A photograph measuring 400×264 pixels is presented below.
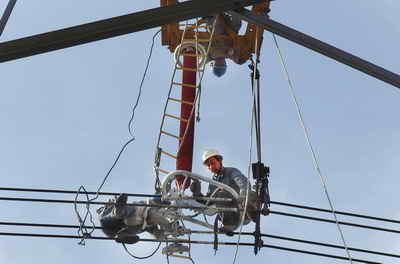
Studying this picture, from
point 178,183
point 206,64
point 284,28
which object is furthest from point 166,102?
point 284,28

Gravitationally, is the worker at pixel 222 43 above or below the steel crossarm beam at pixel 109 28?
above

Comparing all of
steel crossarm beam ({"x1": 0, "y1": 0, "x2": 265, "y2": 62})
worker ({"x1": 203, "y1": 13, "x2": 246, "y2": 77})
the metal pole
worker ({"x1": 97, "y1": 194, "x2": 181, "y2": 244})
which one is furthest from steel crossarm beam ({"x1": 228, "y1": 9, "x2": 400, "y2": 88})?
worker ({"x1": 203, "y1": 13, "x2": 246, "y2": 77})

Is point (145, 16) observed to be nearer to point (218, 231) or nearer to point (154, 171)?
point (218, 231)

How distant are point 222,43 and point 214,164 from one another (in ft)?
8.90

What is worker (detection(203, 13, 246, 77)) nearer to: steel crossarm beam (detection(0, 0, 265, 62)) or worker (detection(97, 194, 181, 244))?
worker (detection(97, 194, 181, 244))

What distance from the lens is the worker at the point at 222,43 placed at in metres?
14.4

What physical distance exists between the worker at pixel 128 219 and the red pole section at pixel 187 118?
227 centimetres

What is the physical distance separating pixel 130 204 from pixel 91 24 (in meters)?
5.53

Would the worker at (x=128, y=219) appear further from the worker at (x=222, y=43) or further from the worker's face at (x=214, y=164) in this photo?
the worker at (x=222, y=43)

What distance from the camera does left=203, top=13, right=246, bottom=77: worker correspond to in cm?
1436

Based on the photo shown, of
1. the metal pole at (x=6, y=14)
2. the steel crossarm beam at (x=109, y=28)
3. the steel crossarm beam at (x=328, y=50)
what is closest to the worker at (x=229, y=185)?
the steel crossarm beam at (x=328, y=50)

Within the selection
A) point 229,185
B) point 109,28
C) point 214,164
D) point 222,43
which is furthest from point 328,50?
point 222,43

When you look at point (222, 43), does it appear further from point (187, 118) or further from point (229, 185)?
point (229, 185)

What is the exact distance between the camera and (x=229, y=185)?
40.5 feet
